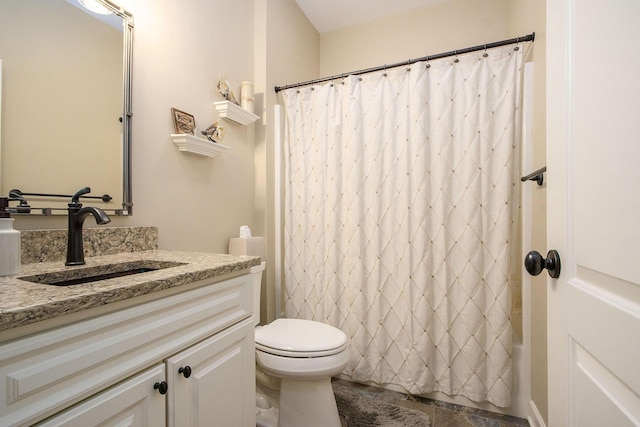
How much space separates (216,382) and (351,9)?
2711 mm

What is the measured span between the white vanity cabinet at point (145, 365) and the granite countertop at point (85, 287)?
37mm

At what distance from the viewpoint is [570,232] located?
591 mm

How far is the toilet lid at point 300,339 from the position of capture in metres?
1.30

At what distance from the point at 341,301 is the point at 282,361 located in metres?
0.67

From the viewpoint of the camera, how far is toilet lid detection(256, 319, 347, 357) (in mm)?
1304

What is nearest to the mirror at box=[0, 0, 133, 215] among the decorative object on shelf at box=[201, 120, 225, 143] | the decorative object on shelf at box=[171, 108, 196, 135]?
the decorative object on shelf at box=[171, 108, 196, 135]

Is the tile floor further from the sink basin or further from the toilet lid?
the sink basin

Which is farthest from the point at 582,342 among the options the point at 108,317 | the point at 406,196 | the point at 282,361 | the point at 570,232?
the point at 406,196

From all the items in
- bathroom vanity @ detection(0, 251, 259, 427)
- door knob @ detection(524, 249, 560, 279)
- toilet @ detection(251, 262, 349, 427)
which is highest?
door knob @ detection(524, 249, 560, 279)

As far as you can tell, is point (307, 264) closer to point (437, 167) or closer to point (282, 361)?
point (282, 361)

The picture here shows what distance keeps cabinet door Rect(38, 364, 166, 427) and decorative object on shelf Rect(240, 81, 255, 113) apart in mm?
1509

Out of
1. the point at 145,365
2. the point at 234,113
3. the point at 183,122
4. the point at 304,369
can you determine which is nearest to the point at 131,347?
the point at 145,365

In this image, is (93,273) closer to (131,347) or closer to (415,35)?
(131,347)

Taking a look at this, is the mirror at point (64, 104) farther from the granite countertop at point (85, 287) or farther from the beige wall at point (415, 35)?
the beige wall at point (415, 35)
